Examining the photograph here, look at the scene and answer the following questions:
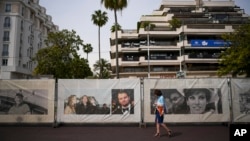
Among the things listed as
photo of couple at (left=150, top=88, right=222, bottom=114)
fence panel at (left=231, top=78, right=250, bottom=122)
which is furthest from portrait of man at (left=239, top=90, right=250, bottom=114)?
photo of couple at (left=150, top=88, right=222, bottom=114)

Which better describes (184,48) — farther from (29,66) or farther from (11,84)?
(11,84)

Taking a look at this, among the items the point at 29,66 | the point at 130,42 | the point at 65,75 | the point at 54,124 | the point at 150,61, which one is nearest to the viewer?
the point at 54,124

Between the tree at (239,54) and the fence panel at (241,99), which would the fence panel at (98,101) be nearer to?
the fence panel at (241,99)

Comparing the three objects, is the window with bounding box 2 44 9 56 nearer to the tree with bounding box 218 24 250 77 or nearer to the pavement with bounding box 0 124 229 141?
the tree with bounding box 218 24 250 77

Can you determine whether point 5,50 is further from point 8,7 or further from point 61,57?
point 61,57

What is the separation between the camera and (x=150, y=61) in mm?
50750

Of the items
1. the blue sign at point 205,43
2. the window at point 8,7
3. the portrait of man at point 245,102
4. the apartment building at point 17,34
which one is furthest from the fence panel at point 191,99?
the window at point 8,7

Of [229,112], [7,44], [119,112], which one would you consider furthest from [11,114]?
[7,44]

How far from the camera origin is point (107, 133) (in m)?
9.59

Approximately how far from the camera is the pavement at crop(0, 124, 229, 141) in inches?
340

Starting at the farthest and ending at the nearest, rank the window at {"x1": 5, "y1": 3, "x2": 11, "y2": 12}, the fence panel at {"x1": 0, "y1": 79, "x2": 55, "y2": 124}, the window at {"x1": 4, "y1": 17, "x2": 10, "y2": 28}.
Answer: the window at {"x1": 5, "y1": 3, "x2": 11, "y2": 12}, the window at {"x1": 4, "y1": 17, "x2": 10, "y2": 28}, the fence panel at {"x1": 0, "y1": 79, "x2": 55, "y2": 124}

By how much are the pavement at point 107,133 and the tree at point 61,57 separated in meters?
24.8

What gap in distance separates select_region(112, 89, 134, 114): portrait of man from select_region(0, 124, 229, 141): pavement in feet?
2.32

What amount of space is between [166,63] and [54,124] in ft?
137
